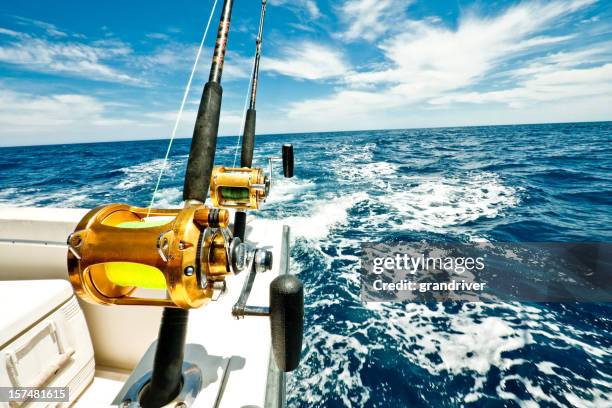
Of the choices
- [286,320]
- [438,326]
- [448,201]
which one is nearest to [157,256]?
[286,320]

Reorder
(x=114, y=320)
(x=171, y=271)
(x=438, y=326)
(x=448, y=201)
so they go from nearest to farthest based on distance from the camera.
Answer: (x=171, y=271) → (x=114, y=320) → (x=438, y=326) → (x=448, y=201)

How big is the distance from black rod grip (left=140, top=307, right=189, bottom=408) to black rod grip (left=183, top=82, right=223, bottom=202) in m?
0.44

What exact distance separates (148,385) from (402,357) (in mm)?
2546

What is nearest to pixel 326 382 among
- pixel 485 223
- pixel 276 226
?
pixel 276 226

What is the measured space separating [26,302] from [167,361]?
0.95 m

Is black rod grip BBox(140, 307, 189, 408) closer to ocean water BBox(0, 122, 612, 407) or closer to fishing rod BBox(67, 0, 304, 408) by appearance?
fishing rod BBox(67, 0, 304, 408)

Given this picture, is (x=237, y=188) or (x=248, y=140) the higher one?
(x=248, y=140)

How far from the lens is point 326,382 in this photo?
2.56 m

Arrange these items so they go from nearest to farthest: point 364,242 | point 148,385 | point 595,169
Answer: point 148,385 < point 364,242 < point 595,169

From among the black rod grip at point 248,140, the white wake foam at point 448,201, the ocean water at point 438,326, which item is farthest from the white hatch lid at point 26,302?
the white wake foam at point 448,201

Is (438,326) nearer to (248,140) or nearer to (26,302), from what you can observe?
(248,140)

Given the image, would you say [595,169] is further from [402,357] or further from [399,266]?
[402,357]

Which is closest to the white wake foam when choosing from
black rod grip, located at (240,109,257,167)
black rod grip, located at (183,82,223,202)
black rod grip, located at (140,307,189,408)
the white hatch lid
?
black rod grip, located at (240,109,257,167)

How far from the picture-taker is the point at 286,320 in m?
0.79
